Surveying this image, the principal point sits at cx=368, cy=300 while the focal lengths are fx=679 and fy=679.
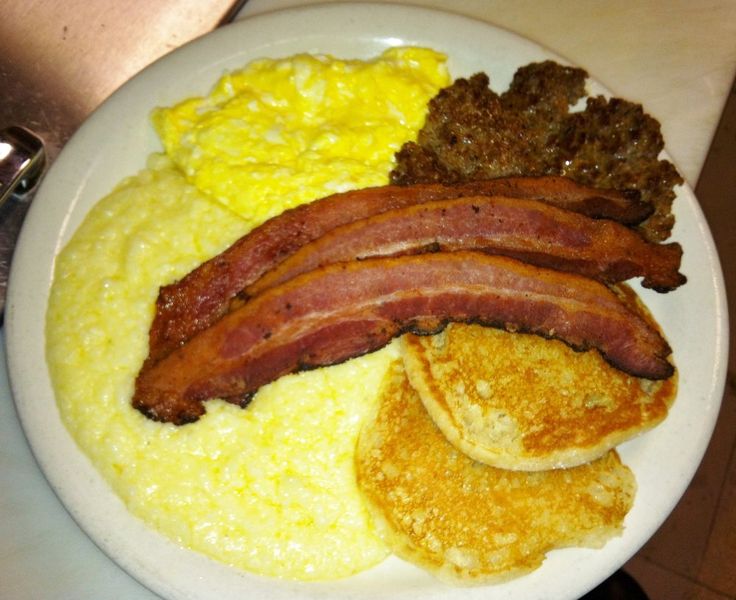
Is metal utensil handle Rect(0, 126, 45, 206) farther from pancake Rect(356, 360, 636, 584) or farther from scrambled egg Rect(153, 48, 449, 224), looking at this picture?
pancake Rect(356, 360, 636, 584)

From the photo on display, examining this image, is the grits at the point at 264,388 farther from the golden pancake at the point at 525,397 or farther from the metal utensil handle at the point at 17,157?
the metal utensil handle at the point at 17,157

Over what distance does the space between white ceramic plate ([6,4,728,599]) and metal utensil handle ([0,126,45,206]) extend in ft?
0.49

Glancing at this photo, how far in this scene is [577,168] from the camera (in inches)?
113

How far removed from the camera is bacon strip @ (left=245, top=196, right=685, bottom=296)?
2.52 meters

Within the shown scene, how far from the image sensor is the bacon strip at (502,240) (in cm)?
252

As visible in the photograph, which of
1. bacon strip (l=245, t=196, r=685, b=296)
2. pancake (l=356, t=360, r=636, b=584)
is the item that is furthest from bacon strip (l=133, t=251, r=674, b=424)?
pancake (l=356, t=360, r=636, b=584)

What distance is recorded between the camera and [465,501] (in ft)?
8.18

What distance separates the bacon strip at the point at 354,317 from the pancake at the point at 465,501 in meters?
0.33

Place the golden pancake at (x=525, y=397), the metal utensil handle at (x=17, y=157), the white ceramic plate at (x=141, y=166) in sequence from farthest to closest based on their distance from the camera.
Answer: the metal utensil handle at (x=17, y=157), the golden pancake at (x=525, y=397), the white ceramic plate at (x=141, y=166)

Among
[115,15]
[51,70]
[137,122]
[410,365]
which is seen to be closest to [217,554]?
[410,365]

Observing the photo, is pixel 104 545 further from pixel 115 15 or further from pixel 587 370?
pixel 115 15

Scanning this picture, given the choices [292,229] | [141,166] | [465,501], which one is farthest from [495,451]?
[141,166]

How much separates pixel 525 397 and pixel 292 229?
111 centimetres

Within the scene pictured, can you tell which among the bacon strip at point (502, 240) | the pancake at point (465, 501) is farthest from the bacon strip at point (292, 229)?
the pancake at point (465, 501)
